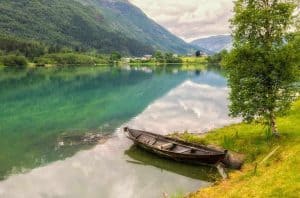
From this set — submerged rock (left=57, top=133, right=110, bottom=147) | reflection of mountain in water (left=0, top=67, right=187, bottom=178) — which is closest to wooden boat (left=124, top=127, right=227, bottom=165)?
submerged rock (left=57, top=133, right=110, bottom=147)

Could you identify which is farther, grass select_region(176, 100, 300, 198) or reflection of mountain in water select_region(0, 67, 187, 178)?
reflection of mountain in water select_region(0, 67, 187, 178)

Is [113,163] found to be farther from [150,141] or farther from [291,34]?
[291,34]

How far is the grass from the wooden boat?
2.73 m

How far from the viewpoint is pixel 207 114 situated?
244 feet

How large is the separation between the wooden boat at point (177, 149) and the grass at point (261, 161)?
273cm

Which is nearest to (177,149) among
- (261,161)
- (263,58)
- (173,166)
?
(173,166)

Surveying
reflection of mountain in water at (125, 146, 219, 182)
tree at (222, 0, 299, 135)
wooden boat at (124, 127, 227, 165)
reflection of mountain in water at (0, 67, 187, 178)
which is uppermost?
tree at (222, 0, 299, 135)

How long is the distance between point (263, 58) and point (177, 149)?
1301 centimetres

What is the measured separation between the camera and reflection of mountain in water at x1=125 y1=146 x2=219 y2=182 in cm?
3634

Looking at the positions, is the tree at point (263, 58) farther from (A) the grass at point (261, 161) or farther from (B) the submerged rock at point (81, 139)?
(B) the submerged rock at point (81, 139)

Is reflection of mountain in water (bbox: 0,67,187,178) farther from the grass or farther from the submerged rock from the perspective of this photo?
the grass

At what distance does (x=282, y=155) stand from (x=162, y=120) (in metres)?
35.7

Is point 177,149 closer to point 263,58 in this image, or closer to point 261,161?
point 261,161

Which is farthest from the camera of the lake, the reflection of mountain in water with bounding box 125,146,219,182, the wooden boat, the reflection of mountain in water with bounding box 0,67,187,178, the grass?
the reflection of mountain in water with bounding box 0,67,187,178
